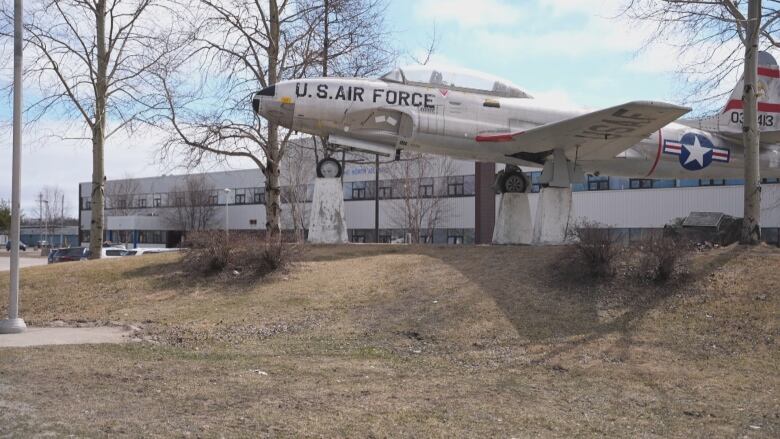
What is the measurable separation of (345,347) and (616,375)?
3715mm

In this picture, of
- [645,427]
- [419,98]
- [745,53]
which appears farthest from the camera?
[419,98]

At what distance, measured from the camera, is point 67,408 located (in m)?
6.25

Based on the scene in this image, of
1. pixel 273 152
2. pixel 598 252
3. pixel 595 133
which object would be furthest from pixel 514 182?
pixel 273 152

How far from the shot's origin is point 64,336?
10641 millimetres

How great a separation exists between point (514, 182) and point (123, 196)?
60548mm

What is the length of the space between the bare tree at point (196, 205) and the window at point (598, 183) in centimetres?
3360

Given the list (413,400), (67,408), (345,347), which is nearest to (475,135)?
(345,347)

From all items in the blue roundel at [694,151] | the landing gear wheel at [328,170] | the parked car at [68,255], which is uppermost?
the blue roundel at [694,151]

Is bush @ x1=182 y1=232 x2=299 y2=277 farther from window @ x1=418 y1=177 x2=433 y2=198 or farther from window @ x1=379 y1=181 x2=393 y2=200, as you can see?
window @ x1=379 y1=181 x2=393 y2=200

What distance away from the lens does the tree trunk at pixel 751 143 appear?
45.5 feet

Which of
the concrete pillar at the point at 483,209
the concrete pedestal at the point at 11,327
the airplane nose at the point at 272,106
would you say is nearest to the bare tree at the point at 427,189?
the concrete pillar at the point at 483,209

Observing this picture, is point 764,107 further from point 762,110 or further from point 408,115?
point 408,115

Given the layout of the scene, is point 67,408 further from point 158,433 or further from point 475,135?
point 475,135

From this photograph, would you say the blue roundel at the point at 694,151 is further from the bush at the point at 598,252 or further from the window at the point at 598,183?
the window at the point at 598,183
